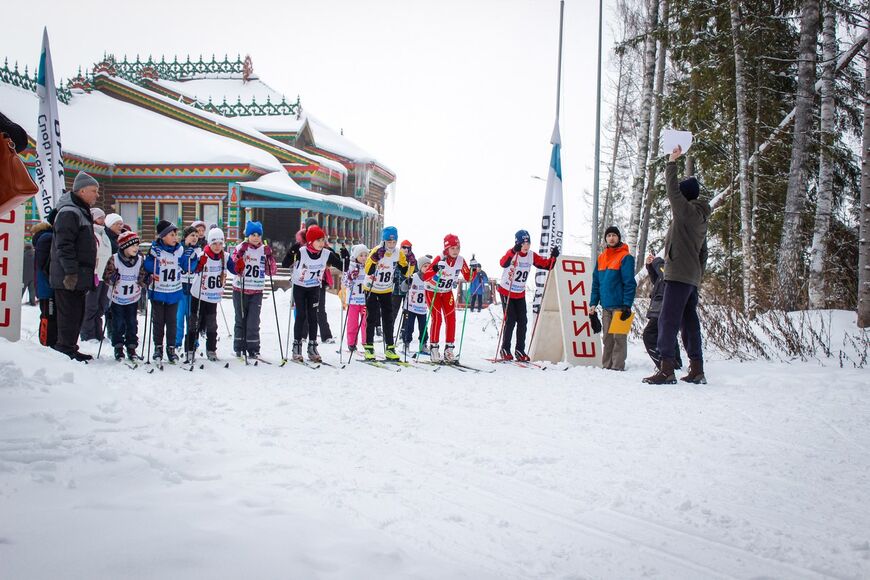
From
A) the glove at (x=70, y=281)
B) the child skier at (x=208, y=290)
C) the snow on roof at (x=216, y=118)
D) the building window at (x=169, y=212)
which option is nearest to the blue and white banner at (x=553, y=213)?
the child skier at (x=208, y=290)

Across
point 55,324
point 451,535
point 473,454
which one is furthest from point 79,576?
point 55,324

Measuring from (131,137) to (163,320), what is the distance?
22259 millimetres

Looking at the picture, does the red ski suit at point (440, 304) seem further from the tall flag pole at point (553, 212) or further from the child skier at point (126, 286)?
the child skier at point (126, 286)

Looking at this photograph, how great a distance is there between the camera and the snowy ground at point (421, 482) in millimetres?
2811

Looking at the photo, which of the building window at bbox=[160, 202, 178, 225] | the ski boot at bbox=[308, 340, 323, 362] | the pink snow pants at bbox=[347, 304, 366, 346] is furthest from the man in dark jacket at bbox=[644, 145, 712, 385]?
the building window at bbox=[160, 202, 178, 225]

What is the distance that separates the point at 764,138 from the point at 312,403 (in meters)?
13.8

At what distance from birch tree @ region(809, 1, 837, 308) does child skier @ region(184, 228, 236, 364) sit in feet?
32.5

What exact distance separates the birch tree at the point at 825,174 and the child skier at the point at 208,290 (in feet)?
32.5

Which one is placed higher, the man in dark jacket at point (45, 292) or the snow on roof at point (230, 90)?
the snow on roof at point (230, 90)

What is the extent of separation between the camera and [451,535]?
3.16 metres

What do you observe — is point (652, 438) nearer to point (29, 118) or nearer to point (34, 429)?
point (34, 429)

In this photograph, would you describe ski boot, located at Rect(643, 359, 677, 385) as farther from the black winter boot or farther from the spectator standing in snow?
the spectator standing in snow

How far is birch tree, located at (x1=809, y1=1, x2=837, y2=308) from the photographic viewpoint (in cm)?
1161

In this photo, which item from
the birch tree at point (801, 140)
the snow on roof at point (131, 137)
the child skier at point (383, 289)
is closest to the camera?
the child skier at point (383, 289)
